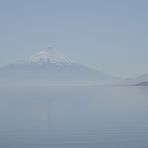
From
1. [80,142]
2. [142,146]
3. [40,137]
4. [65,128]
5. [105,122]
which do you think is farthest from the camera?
[105,122]

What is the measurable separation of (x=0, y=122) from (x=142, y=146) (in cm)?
1133

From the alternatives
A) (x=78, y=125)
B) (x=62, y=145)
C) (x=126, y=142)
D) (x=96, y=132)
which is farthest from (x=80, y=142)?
(x=78, y=125)

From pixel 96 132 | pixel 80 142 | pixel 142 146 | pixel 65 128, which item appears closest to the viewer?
pixel 142 146

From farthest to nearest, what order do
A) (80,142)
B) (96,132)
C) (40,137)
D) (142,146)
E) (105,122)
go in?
(105,122)
(96,132)
(40,137)
(80,142)
(142,146)

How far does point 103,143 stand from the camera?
1600 cm

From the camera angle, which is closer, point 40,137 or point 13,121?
point 40,137

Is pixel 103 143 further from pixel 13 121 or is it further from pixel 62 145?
pixel 13 121

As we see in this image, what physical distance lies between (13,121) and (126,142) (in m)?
10.3

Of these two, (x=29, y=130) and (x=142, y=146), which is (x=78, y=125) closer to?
(x=29, y=130)

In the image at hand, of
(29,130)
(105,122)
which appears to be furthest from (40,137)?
(105,122)

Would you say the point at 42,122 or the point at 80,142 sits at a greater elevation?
the point at 42,122

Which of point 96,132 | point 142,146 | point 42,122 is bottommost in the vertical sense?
point 142,146

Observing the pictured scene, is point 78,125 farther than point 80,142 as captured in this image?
Yes

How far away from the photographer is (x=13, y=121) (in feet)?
80.3
